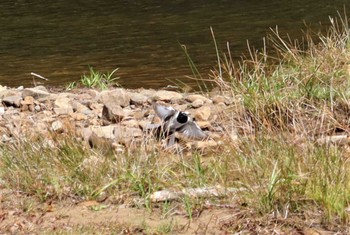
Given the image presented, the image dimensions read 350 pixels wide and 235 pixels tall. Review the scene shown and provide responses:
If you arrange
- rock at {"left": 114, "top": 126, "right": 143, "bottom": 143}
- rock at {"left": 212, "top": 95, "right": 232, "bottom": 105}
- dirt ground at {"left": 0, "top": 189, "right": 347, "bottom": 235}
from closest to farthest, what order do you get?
dirt ground at {"left": 0, "top": 189, "right": 347, "bottom": 235}, rock at {"left": 114, "top": 126, "right": 143, "bottom": 143}, rock at {"left": 212, "top": 95, "right": 232, "bottom": 105}

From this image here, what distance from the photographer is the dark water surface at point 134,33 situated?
10398 millimetres

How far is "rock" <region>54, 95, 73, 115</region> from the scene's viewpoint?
672 centimetres

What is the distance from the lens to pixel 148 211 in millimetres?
3629

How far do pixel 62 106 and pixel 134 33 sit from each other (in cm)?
686

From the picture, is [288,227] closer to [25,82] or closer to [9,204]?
[9,204]

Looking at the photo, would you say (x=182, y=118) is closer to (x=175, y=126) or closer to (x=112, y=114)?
(x=175, y=126)

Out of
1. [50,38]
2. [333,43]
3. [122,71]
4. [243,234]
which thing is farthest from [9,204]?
[50,38]

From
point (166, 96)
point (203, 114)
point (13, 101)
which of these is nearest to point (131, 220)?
point (203, 114)

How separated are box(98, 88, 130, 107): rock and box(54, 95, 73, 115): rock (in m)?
0.30

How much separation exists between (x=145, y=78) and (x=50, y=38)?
4741 mm

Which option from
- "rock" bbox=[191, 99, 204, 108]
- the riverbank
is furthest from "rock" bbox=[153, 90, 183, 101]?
the riverbank

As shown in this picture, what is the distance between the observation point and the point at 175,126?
5398 mm

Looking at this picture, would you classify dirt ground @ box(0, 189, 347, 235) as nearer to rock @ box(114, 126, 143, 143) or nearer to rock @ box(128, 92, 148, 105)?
rock @ box(114, 126, 143, 143)

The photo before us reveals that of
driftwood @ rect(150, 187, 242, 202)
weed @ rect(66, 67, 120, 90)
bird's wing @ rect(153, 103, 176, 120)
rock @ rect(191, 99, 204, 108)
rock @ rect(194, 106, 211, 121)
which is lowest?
weed @ rect(66, 67, 120, 90)
